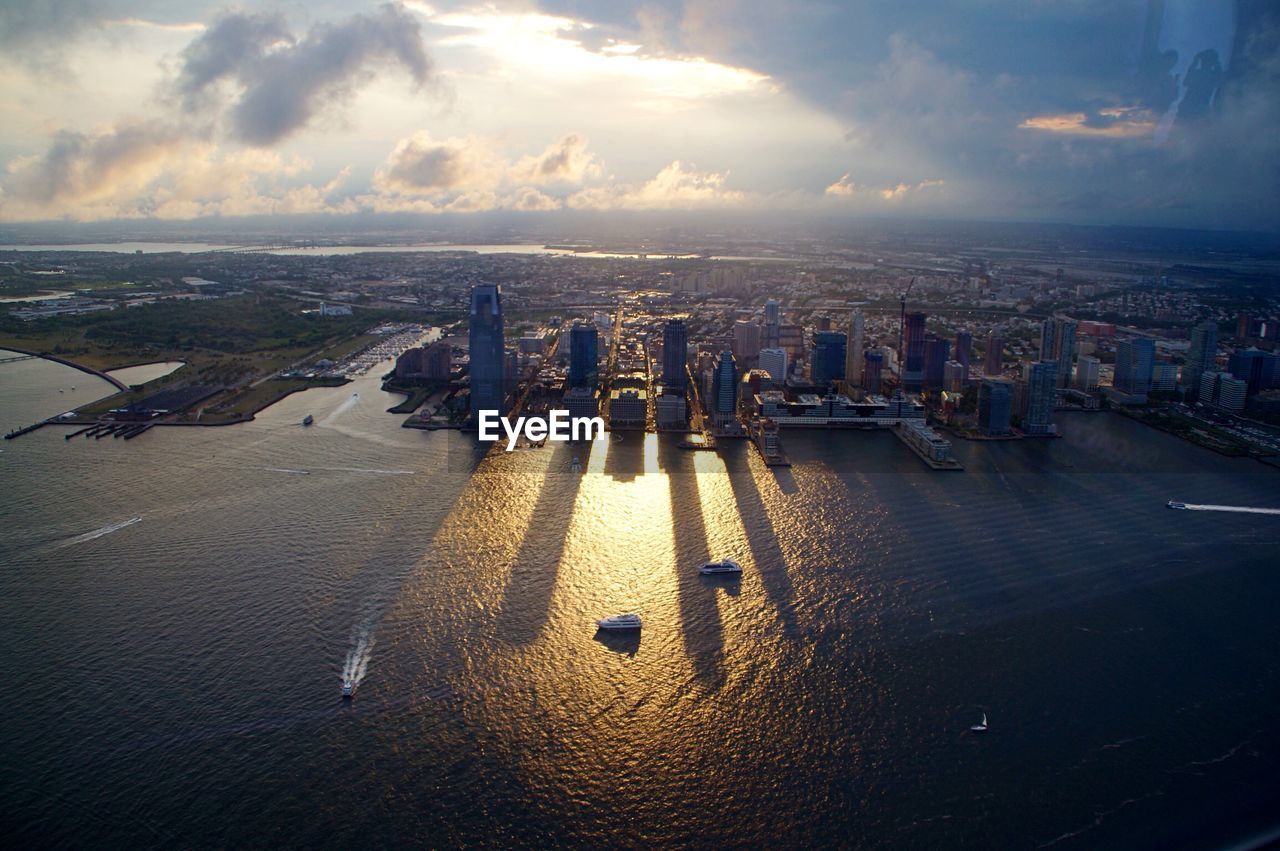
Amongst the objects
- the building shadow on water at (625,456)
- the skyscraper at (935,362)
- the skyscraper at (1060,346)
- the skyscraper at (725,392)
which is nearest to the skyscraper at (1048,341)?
the skyscraper at (1060,346)

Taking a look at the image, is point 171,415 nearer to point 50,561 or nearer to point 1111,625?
point 50,561

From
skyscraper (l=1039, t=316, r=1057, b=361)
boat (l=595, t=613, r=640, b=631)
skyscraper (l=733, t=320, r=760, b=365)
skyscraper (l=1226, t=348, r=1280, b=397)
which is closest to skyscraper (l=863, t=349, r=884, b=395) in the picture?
skyscraper (l=733, t=320, r=760, b=365)

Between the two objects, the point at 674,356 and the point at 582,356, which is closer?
the point at 582,356

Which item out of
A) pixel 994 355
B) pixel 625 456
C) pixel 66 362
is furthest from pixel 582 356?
pixel 66 362

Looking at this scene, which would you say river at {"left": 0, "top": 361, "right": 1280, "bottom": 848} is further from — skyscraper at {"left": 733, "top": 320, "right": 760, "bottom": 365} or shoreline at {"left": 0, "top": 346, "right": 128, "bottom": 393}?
skyscraper at {"left": 733, "top": 320, "right": 760, "bottom": 365}

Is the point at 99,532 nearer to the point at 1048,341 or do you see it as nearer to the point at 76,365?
the point at 76,365
